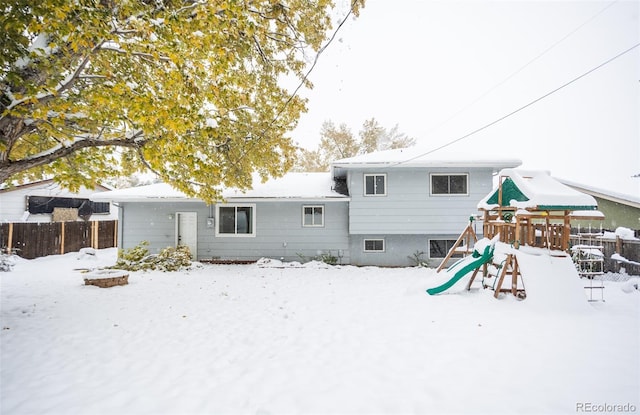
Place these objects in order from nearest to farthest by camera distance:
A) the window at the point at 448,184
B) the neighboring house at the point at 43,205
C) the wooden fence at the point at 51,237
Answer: the window at the point at 448,184 < the wooden fence at the point at 51,237 < the neighboring house at the point at 43,205

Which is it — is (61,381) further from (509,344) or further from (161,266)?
(161,266)

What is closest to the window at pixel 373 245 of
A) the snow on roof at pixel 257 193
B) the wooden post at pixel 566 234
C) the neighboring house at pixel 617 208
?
the snow on roof at pixel 257 193

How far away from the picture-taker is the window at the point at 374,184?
11.9 m

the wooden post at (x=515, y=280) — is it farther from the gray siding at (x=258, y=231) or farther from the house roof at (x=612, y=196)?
the house roof at (x=612, y=196)

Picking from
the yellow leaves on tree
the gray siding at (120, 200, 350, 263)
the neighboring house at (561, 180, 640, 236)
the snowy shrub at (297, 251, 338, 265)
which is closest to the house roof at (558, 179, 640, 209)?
the neighboring house at (561, 180, 640, 236)

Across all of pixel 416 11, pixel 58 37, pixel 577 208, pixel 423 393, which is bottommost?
pixel 423 393

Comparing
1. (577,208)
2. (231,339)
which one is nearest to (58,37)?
(231,339)

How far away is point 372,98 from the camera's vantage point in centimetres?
2852

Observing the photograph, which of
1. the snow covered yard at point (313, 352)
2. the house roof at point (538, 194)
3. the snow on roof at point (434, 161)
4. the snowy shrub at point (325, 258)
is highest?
the snow on roof at point (434, 161)

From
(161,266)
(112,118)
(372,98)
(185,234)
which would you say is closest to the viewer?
(112,118)

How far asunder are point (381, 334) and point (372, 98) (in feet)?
89.4

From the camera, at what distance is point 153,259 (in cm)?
1127

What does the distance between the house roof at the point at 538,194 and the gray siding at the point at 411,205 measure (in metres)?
3.53

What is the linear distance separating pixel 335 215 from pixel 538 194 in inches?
288
